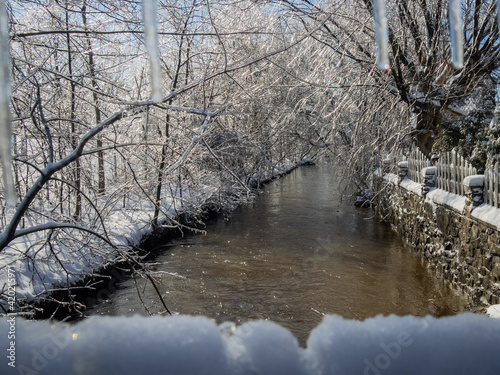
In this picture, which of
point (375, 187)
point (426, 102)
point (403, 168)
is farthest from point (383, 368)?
point (375, 187)

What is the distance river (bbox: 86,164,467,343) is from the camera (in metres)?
5.89

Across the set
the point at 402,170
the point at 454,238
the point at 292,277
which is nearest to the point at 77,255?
the point at 292,277

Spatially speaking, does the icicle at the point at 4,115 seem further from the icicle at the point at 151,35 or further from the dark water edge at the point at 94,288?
the dark water edge at the point at 94,288

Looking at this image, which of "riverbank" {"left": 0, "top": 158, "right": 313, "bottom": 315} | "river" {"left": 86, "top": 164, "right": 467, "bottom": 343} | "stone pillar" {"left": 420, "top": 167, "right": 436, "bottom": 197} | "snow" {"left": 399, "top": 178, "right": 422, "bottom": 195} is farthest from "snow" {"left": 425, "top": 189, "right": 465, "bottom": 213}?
"riverbank" {"left": 0, "top": 158, "right": 313, "bottom": 315}

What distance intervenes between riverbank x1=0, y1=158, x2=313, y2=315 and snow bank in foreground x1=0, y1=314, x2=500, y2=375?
1233 mm

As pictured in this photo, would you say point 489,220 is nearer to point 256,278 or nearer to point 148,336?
point 256,278

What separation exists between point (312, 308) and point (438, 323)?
431cm

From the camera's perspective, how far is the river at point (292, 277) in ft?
19.3

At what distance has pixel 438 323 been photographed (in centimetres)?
177

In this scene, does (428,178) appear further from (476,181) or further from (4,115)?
(4,115)

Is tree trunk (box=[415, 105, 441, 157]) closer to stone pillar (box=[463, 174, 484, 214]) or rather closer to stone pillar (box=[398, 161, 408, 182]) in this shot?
stone pillar (box=[398, 161, 408, 182])

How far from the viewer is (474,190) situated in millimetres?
5355

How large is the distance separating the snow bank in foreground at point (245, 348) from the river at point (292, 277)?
65.4 inches

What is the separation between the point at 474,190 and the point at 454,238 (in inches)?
49.2
